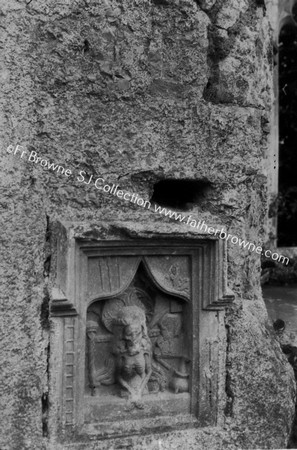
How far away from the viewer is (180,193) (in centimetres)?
272

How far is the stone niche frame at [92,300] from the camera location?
2352 mm

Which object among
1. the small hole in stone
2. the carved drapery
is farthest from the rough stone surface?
the carved drapery

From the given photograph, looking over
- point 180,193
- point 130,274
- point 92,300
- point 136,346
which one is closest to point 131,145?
point 180,193

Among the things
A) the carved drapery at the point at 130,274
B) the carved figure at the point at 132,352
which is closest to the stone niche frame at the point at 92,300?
the carved drapery at the point at 130,274

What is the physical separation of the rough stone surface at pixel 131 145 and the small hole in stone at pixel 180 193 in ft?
0.14

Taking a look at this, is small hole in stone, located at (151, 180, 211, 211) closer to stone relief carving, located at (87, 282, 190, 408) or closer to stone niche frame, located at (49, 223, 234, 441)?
stone niche frame, located at (49, 223, 234, 441)

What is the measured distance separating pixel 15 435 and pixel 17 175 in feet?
3.28

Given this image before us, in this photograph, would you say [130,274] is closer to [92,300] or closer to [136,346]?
[92,300]

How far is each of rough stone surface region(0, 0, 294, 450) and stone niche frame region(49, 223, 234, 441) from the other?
1.9 inches

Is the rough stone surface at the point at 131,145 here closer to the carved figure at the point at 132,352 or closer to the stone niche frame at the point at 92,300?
the stone niche frame at the point at 92,300

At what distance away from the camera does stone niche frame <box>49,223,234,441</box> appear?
2.35 metres

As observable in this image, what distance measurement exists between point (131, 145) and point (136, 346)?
32.7 inches

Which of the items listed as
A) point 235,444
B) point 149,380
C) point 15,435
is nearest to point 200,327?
point 149,380

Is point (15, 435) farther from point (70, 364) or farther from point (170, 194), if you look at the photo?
point (170, 194)
